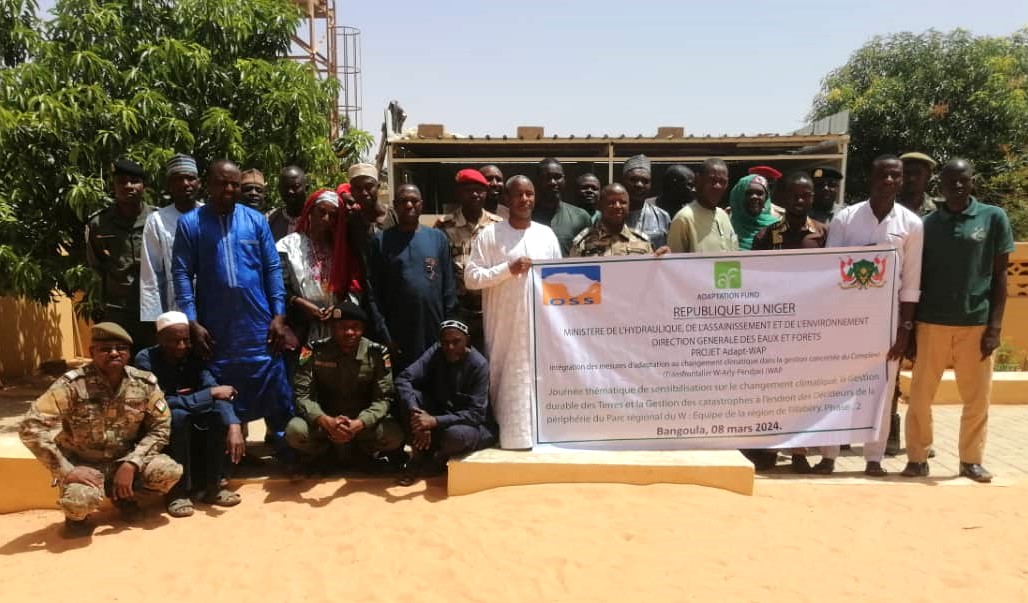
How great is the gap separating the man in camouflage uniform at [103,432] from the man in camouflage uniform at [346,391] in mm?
743

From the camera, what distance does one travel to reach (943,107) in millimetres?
14430

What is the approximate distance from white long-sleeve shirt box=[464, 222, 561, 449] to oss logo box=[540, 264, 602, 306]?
11 cm

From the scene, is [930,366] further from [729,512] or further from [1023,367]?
[1023,367]

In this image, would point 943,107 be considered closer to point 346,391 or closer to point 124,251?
point 346,391

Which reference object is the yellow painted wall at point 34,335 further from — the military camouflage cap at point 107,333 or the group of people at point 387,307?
the military camouflage cap at point 107,333

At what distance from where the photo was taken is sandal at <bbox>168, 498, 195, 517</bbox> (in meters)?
3.99

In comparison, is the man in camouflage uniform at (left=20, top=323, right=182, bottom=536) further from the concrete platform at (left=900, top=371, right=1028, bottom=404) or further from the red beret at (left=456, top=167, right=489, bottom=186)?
the concrete platform at (left=900, top=371, right=1028, bottom=404)

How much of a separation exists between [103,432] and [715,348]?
3.60 m

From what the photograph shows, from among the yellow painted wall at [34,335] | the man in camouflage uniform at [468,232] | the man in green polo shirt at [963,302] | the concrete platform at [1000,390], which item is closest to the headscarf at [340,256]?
the man in camouflage uniform at [468,232]

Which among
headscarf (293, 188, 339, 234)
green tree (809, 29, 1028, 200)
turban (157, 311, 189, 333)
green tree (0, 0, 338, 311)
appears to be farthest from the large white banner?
green tree (809, 29, 1028, 200)

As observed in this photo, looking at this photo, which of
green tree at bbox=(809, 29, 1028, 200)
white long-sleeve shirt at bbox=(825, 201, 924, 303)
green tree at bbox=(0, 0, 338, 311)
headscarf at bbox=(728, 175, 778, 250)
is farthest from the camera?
green tree at bbox=(809, 29, 1028, 200)

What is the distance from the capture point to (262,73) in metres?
6.62

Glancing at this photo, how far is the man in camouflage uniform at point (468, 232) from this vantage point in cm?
468

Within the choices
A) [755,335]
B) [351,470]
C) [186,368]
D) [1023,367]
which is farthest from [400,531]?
[1023,367]
